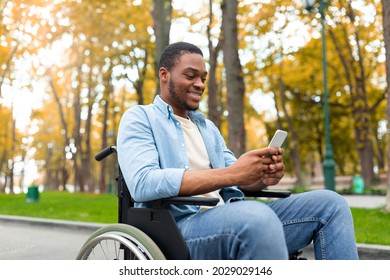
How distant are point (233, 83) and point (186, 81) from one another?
7.21 metres

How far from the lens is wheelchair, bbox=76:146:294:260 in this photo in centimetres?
221

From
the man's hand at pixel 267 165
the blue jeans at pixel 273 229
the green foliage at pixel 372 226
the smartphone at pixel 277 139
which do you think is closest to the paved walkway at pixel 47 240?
the green foliage at pixel 372 226

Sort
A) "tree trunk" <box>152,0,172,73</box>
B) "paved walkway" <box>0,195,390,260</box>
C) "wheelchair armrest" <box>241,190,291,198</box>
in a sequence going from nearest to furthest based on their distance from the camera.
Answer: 1. "wheelchair armrest" <box>241,190,291,198</box>
2. "paved walkway" <box>0,195,390,260</box>
3. "tree trunk" <box>152,0,172,73</box>

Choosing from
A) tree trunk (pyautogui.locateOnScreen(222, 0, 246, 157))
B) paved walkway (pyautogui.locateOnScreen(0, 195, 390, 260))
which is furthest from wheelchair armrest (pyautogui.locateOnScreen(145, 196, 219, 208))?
tree trunk (pyautogui.locateOnScreen(222, 0, 246, 157))

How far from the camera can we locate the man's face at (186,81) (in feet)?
8.23

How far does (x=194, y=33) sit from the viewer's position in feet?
56.1

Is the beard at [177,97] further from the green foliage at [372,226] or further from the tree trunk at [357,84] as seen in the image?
the tree trunk at [357,84]

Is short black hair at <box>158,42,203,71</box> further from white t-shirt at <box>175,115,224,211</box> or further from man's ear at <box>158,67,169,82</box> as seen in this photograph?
white t-shirt at <box>175,115,224,211</box>

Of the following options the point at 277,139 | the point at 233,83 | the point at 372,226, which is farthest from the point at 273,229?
the point at 233,83

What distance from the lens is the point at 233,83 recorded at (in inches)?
380

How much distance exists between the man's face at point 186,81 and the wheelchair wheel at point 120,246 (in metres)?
0.65
